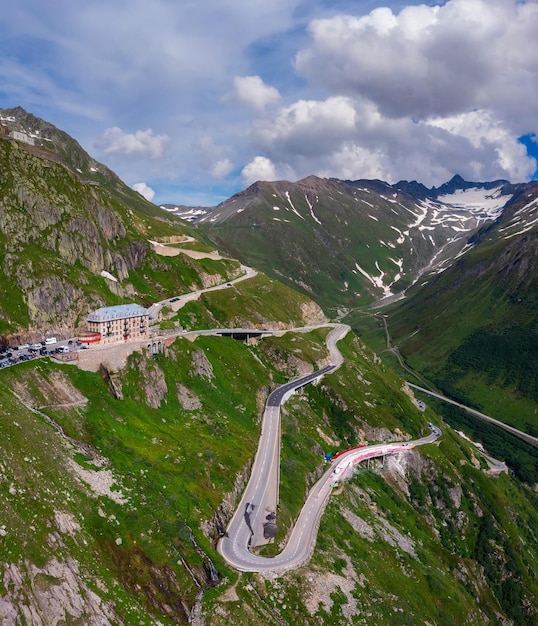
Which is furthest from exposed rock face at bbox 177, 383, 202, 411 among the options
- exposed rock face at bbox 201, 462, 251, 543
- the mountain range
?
exposed rock face at bbox 201, 462, 251, 543

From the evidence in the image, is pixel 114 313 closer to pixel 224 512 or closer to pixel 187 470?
pixel 187 470

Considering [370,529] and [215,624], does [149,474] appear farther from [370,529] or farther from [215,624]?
[370,529]

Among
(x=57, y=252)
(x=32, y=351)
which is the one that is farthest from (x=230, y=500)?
(x=57, y=252)

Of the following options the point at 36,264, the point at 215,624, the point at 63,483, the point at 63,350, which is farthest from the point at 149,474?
the point at 36,264

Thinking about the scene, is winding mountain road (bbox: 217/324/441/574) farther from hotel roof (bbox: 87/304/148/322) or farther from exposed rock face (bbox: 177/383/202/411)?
hotel roof (bbox: 87/304/148/322)

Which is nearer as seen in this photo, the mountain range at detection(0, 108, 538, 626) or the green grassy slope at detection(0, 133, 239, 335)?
the mountain range at detection(0, 108, 538, 626)

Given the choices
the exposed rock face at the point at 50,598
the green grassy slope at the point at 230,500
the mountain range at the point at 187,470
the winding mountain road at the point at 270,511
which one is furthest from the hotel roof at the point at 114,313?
the exposed rock face at the point at 50,598

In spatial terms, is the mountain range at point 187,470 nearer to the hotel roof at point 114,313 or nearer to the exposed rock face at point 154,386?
the exposed rock face at point 154,386

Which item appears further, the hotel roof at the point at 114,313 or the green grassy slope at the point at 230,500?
the hotel roof at the point at 114,313
